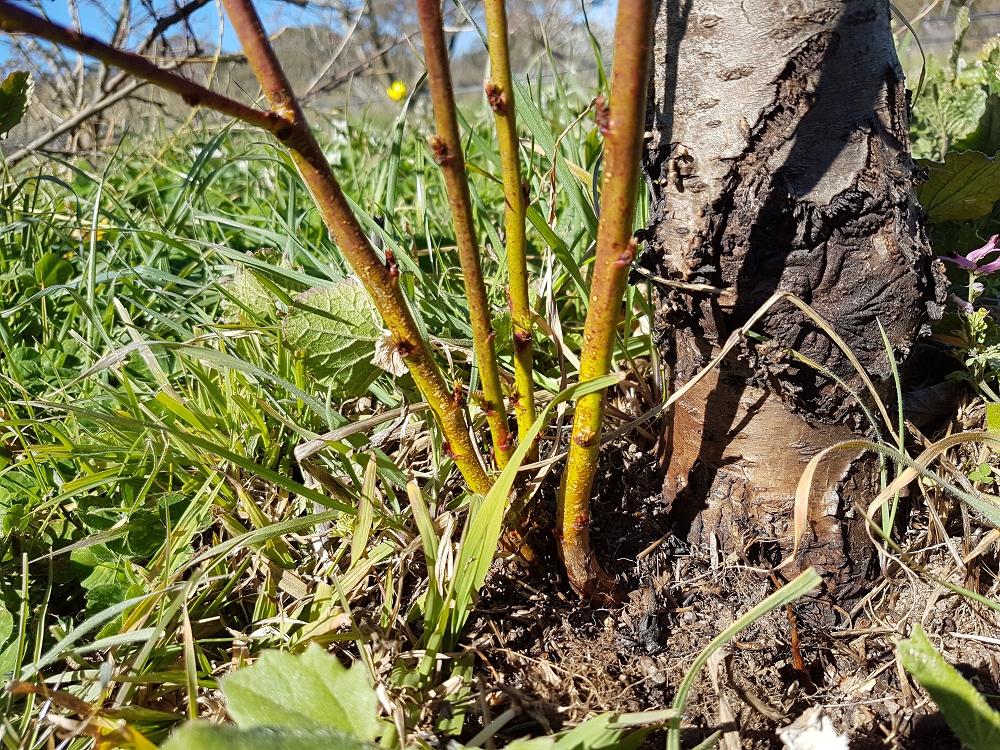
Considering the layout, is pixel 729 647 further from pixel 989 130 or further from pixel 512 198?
pixel 989 130

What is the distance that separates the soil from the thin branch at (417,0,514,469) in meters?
0.26

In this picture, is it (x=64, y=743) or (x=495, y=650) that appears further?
(x=495, y=650)

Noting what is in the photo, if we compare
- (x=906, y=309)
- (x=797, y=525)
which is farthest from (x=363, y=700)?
(x=906, y=309)

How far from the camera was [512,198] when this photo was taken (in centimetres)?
84

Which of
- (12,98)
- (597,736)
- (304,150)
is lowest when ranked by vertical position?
(597,736)

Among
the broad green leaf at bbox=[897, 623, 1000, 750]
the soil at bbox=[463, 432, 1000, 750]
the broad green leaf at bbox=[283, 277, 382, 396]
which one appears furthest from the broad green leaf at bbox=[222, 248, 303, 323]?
the broad green leaf at bbox=[897, 623, 1000, 750]

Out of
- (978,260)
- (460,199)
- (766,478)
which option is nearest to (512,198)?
A: (460,199)

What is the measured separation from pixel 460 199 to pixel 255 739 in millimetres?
565

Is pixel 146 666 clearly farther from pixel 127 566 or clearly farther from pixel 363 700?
pixel 363 700

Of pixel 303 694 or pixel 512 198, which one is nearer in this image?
pixel 303 694


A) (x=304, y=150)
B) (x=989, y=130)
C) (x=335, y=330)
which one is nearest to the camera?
(x=304, y=150)

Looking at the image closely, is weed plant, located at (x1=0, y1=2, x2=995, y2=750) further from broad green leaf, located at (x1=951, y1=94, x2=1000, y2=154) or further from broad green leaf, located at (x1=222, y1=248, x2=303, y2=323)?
broad green leaf, located at (x1=951, y1=94, x2=1000, y2=154)

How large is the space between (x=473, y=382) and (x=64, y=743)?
2.37 ft

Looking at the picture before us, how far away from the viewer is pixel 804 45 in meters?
0.83
